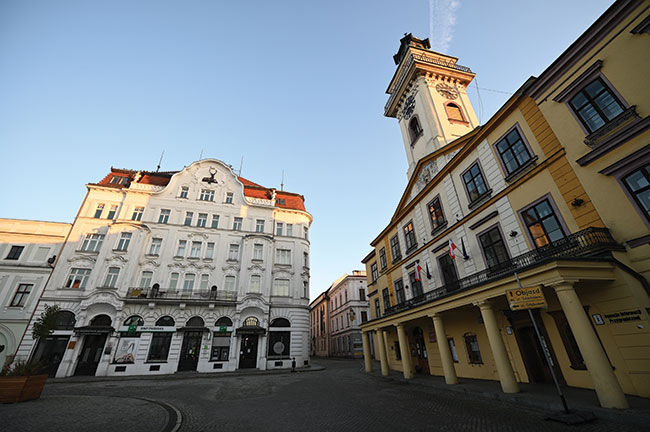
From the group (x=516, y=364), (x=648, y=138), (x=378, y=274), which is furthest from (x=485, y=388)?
(x=378, y=274)

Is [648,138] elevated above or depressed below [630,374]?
above

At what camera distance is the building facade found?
865 inches

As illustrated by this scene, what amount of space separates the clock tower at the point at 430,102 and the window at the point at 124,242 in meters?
28.3

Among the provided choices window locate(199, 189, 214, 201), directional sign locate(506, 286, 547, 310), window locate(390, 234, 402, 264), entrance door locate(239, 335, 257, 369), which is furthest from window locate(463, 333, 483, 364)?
window locate(199, 189, 214, 201)

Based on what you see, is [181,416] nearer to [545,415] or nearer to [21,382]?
[21,382]

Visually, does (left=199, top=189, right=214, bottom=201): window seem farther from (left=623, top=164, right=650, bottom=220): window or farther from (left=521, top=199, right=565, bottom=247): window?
(left=623, top=164, right=650, bottom=220): window

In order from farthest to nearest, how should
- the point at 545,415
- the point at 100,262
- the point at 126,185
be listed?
the point at 126,185, the point at 100,262, the point at 545,415

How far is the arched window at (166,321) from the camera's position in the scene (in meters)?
25.0

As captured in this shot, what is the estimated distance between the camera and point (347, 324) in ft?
141

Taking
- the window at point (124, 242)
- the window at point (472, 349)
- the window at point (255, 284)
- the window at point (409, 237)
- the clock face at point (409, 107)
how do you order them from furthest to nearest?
1. the window at point (255, 284)
2. the window at point (124, 242)
3. the clock face at point (409, 107)
4. the window at point (409, 237)
5. the window at point (472, 349)

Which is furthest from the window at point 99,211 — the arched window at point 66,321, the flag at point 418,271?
the flag at point 418,271

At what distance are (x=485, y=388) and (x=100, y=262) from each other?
103ft

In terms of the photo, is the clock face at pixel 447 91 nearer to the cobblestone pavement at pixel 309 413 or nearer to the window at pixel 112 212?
the cobblestone pavement at pixel 309 413

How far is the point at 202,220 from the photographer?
30.5 metres
